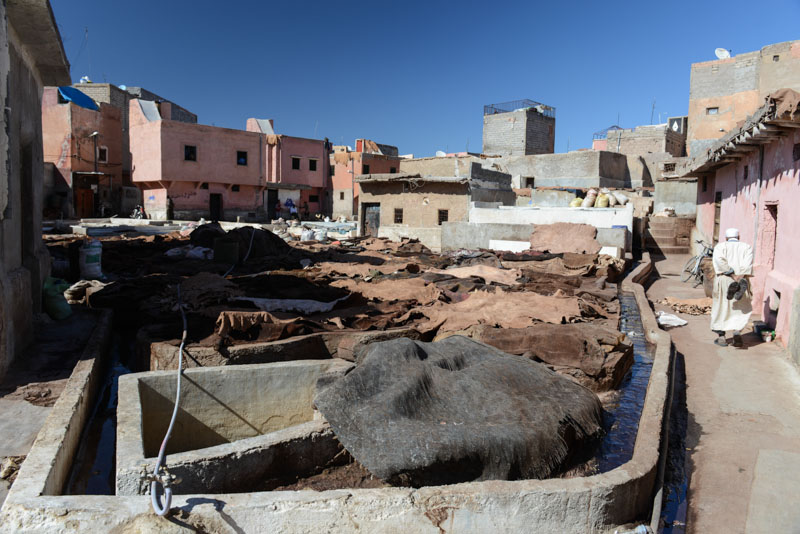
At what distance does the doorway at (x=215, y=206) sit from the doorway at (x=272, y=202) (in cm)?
393

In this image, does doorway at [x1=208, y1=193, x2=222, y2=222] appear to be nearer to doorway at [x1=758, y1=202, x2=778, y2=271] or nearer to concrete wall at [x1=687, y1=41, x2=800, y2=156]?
concrete wall at [x1=687, y1=41, x2=800, y2=156]

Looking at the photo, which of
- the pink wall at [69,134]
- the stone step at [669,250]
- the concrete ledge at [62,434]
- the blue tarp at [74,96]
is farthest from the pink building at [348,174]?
the concrete ledge at [62,434]

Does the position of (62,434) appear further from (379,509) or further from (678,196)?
(678,196)

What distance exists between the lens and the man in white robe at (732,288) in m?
7.77

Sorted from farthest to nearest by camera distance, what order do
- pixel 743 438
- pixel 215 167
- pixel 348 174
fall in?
pixel 348 174
pixel 215 167
pixel 743 438

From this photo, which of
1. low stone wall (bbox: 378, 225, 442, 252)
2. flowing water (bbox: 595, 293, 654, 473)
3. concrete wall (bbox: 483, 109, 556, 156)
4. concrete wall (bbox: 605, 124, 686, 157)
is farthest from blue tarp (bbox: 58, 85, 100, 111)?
concrete wall (bbox: 605, 124, 686, 157)

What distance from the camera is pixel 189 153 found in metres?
34.7

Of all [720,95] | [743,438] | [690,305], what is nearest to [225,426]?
[743,438]

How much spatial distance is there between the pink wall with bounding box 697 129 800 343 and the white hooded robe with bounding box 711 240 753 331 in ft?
1.59

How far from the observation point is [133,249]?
55.4 feet

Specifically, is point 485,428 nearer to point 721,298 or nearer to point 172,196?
point 721,298

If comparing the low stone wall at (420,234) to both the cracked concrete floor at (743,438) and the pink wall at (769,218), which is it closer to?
the pink wall at (769,218)

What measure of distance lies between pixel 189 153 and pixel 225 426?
32546 mm

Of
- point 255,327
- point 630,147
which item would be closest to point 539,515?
point 255,327
